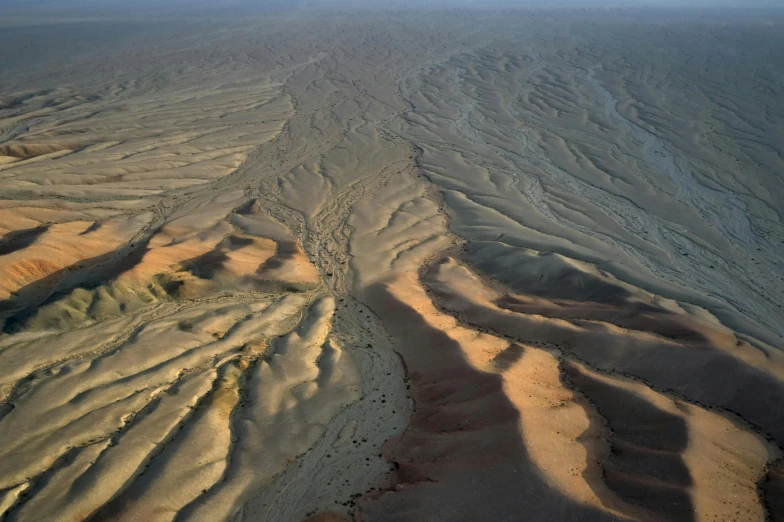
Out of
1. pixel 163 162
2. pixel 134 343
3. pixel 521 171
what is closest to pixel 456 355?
pixel 134 343

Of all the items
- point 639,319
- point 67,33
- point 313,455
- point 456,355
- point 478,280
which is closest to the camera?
point 313,455

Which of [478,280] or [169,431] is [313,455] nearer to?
[169,431]

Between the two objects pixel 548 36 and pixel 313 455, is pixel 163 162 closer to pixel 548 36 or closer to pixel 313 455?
pixel 313 455

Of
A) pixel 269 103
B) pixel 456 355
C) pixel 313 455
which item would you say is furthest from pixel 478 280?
pixel 269 103

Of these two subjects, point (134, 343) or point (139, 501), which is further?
point (134, 343)

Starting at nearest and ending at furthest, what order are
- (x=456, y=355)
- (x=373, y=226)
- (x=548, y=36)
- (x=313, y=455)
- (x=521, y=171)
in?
(x=313, y=455)
(x=456, y=355)
(x=373, y=226)
(x=521, y=171)
(x=548, y=36)

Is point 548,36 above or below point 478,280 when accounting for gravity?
above
